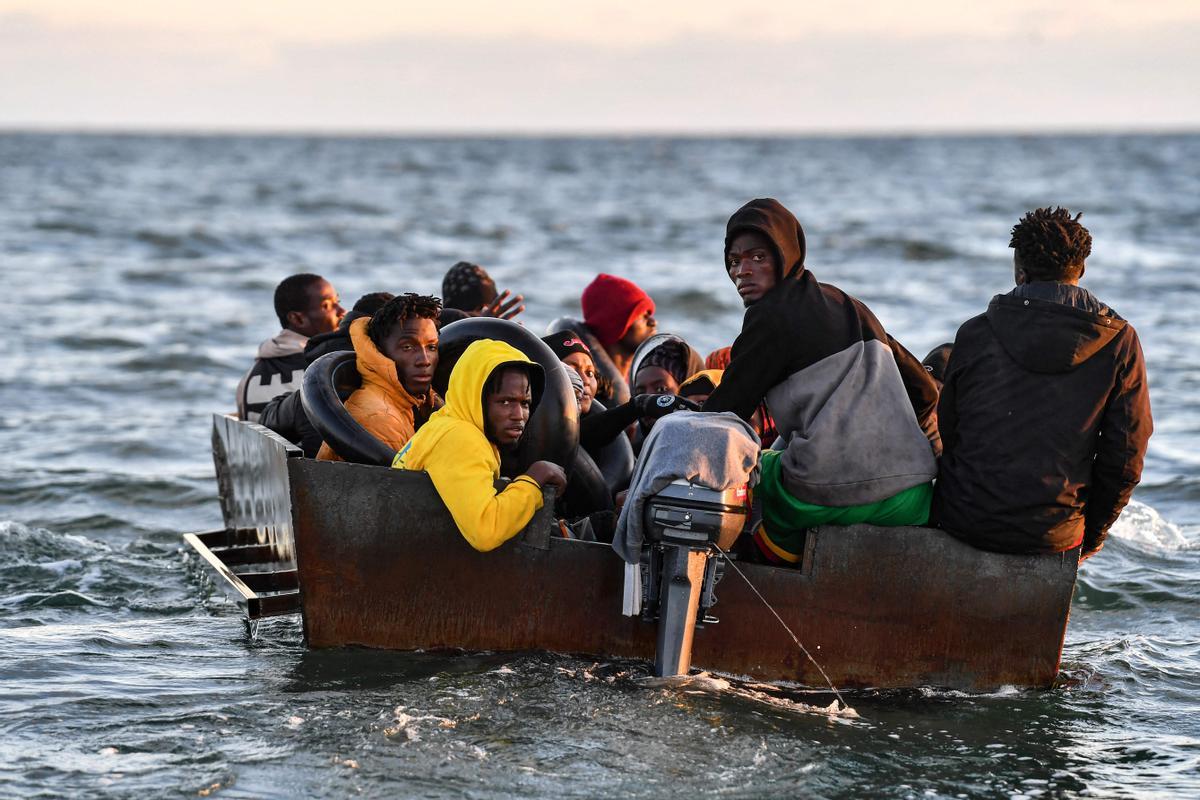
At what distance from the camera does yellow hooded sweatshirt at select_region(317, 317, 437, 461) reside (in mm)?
5906

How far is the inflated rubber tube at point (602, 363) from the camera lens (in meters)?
7.60

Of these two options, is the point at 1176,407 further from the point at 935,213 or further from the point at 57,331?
the point at 935,213

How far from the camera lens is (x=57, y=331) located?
17.5 meters

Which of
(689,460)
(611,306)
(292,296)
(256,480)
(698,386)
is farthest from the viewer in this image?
(611,306)

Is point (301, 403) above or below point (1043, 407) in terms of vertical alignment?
below

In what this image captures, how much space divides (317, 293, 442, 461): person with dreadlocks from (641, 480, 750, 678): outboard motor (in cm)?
125

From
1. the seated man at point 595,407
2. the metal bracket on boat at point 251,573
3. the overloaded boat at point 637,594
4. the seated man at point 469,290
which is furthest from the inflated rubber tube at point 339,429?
the seated man at point 469,290

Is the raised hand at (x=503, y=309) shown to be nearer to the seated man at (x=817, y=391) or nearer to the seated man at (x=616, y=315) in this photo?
the seated man at (x=616, y=315)

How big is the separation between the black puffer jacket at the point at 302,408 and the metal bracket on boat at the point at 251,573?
554 mm

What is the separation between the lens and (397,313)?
593cm

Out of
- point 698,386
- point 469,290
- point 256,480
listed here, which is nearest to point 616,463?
point 698,386

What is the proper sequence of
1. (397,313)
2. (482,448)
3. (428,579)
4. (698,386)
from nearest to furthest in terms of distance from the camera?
(482,448) < (428,579) < (397,313) < (698,386)

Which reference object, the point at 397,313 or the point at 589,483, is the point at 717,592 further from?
the point at 397,313

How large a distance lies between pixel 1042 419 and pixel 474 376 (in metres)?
2.04
